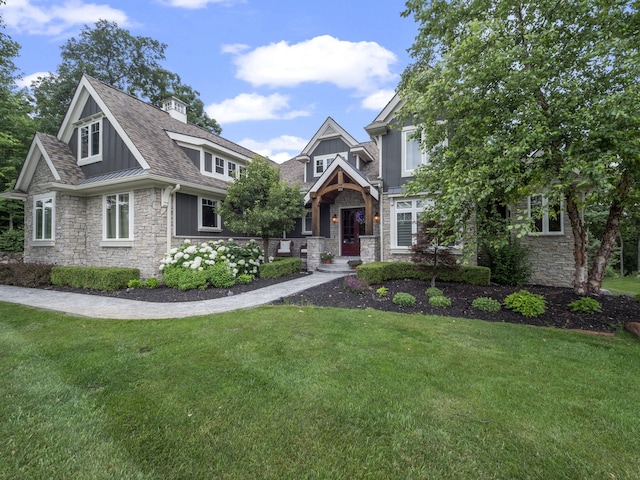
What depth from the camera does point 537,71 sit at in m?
4.91

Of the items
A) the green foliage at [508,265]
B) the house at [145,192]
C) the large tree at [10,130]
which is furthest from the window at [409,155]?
the large tree at [10,130]

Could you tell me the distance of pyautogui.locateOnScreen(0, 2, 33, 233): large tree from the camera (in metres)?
11.5

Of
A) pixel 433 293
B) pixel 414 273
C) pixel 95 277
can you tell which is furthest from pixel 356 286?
pixel 95 277

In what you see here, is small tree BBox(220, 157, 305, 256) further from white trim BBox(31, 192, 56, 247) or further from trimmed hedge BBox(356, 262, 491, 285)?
white trim BBox(31, 192, 56, 247)

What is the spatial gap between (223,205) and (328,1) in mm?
7658

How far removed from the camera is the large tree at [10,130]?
1147 cm

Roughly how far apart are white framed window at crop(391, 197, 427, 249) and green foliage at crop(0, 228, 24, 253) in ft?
61.9

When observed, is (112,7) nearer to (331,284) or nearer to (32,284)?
(32,284)

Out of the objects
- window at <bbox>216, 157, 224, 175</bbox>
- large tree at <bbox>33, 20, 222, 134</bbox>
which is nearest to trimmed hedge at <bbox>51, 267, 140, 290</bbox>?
window at <bbox>216, 157, 224, 175</bbox>

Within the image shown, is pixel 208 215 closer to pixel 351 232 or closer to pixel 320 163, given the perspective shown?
pixel 320 163

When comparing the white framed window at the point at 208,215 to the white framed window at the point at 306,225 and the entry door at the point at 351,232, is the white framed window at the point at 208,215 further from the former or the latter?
the entry door at the point at 351,232

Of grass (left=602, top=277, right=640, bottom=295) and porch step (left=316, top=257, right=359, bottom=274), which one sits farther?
porch step (left=316, top=257, right=359, bottom=274)

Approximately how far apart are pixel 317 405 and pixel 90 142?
12952 millimetres

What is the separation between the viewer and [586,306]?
5.55 metres
